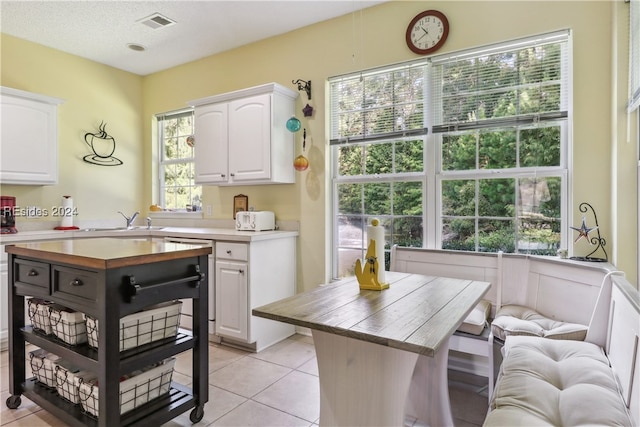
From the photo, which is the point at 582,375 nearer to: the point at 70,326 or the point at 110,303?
the point at 110,303

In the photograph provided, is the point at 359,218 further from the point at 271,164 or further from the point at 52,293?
the point at 52,293

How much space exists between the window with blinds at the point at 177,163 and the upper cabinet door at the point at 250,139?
3.38 feet

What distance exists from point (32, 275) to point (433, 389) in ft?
7.21

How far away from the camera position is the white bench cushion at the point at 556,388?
1.16m

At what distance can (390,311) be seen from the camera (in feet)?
4.57

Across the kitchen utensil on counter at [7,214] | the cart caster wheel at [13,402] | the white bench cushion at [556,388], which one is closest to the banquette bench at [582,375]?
the white bench cushion at [556,388]

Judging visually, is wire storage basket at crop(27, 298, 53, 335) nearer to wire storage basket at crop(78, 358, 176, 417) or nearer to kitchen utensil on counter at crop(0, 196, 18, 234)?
wire storage basket at crop(78, 358, 176, 417)

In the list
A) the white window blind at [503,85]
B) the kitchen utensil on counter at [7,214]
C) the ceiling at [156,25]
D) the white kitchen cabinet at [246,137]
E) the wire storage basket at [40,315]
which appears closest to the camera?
the wire storage basket at [40,315]

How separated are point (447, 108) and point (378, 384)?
6.99 ft

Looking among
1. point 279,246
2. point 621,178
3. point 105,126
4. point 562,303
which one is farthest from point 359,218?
point 105,126

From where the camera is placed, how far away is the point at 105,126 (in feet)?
14.1

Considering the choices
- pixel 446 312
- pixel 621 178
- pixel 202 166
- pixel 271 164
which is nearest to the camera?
pixel 446 312

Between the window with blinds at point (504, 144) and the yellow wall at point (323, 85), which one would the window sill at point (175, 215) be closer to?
the yellow wall at point (323, 85)

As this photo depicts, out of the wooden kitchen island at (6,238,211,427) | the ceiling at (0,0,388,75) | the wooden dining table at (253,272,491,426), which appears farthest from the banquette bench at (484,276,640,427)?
the ceiling at (0,0,388,75)
